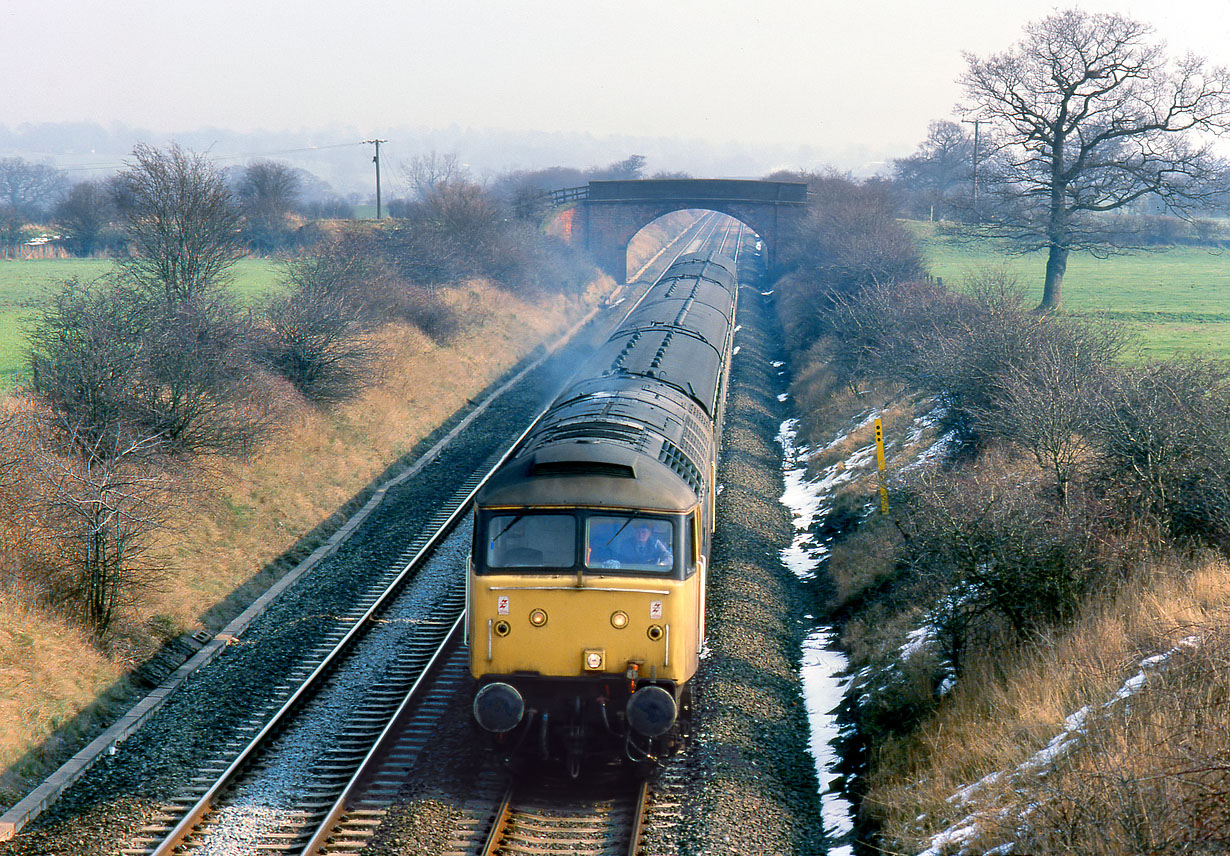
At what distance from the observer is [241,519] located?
18469 millimetres

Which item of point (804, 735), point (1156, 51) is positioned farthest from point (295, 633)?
point (1156, 51)

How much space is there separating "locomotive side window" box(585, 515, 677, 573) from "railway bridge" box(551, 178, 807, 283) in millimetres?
48933

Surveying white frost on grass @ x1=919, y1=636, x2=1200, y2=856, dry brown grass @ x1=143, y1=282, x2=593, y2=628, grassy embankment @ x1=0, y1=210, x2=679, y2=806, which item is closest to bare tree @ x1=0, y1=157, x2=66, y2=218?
grassy embankment @ x1=0, y1=210, x2=679, y2=806

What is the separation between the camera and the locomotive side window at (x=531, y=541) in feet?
32.2

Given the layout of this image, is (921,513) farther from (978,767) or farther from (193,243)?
(193,243)

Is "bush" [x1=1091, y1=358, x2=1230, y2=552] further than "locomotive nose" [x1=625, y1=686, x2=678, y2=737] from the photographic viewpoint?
Yes

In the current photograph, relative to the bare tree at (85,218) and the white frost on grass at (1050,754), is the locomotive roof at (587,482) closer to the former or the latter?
the white frost on grass at (1050,754)

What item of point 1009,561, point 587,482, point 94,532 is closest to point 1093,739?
point 1009,561

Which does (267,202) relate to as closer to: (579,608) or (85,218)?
(85,218)

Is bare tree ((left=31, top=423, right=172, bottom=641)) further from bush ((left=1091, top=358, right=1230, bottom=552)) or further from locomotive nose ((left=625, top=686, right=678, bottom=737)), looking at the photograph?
bush ((left=1091, top=358, right=1230, bottom=552))

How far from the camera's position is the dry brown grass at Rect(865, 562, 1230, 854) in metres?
6.71

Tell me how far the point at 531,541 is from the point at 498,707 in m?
1.66

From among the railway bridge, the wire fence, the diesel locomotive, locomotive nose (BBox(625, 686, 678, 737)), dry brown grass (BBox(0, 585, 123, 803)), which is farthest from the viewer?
the railway bridge

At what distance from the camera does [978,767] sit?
896 cm
